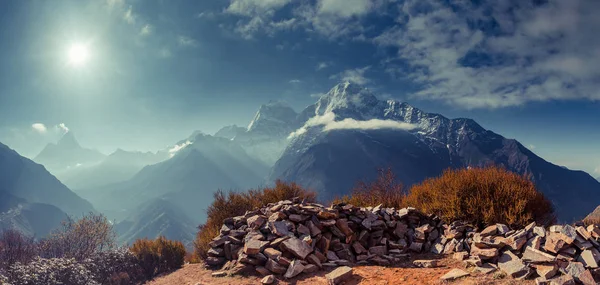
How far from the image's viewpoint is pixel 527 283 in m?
7.06

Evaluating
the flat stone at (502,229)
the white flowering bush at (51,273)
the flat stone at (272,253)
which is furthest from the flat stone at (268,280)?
the white flowering bush at (51,273)

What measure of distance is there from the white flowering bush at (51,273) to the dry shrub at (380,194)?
10605 mm

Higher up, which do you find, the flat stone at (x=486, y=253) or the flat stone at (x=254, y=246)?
the flat stone at (x=254, y=246)

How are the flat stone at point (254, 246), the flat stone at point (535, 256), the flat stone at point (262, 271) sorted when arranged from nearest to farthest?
the flat stone at point (535, 256)
the flat stone at point (262, 271)
the flat stone at point (254, 246)

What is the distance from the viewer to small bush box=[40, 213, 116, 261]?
61.5ft

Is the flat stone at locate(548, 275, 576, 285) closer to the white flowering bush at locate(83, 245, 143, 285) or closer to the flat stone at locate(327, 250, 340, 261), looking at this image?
the flat stone at locate(327, 250, 340, 261)

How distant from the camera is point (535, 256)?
7582mm

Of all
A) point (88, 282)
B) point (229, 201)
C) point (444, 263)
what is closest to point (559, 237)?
point (444, 263)

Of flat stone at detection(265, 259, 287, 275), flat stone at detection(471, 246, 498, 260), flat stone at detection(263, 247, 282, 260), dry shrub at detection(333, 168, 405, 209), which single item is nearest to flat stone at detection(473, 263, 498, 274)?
flat stone at detection(471, 246, 498, 260)

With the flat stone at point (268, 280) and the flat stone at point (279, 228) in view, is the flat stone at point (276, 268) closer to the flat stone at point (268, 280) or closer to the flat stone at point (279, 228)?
the flat stone at point (268, 280)

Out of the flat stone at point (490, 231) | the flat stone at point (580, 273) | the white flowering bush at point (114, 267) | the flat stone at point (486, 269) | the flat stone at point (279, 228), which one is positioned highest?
the flat stone at point (279, 228)

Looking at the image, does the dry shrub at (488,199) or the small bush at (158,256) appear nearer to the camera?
the dry shrub at (488,199)

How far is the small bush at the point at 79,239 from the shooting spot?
18750mm

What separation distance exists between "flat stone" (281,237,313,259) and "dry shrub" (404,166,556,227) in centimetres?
575
